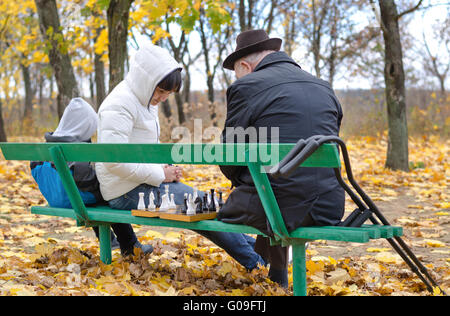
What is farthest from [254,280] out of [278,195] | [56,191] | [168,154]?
[56,191]

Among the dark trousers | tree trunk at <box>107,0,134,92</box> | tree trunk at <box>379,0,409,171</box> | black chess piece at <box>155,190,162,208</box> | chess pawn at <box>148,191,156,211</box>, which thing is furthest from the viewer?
tree trunk at <box>379,0,409,171</box>

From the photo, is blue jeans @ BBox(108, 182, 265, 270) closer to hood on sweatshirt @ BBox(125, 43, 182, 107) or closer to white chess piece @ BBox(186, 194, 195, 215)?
white chess piece @ BBox(186, 194, 195, 215)

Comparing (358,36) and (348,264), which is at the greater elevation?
(358,36)

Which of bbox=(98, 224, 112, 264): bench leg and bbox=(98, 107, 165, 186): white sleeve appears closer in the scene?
bbox=(98, 107, 165, 186): white sleeve

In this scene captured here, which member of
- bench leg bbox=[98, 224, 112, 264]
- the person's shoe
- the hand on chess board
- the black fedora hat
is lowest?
the person's shoe

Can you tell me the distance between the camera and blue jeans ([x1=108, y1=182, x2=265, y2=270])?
3555 millimetres

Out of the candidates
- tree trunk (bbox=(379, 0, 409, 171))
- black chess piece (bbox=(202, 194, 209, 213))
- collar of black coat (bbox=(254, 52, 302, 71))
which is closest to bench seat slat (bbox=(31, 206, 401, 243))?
black chess piece (bbox=(202, 194, 209, 213))

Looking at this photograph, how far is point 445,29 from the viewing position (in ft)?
82.6

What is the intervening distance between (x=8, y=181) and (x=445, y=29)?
23008 millimetres

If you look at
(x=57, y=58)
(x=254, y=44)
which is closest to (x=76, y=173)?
(x=254, y=44)

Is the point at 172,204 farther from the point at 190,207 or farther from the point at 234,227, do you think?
the point at 234,227

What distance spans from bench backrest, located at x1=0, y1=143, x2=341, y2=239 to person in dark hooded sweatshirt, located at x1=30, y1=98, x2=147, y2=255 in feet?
0.81
